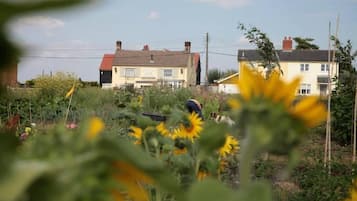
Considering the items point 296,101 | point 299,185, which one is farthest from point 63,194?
point 299,185

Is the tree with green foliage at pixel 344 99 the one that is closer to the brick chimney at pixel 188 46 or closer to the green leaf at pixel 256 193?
the green leaf at pixel 256 193

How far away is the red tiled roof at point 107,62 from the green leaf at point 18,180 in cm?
3568

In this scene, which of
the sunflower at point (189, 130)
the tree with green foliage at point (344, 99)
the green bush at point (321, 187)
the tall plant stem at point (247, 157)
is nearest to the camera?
the tall plant stem at point (247, 157)

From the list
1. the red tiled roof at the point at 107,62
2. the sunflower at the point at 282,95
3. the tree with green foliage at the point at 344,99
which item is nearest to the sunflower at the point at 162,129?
the sunflower at the point at 282,95

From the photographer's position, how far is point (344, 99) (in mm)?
9148

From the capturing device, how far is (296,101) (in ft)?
1.12

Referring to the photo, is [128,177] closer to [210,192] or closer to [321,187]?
[210,192]

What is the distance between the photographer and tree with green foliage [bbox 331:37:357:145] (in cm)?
902

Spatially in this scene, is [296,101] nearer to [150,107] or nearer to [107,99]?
[150,107]

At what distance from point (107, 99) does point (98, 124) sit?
587 inches

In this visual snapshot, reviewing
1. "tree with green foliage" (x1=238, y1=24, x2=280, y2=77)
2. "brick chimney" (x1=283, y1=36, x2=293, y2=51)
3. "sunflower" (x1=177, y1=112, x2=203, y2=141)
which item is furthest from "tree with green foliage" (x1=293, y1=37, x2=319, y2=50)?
"sunflower" (x1=177, y1=112, x2=203, y2=141)

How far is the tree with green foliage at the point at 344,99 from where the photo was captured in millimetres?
9016

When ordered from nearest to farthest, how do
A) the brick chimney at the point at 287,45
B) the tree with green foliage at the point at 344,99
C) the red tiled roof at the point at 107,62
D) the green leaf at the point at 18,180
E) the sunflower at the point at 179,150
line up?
the green leaf at the point at 18,180 → the sunflower at the point at 179,150 → the tree with green foliage at the point at 344,99 → the brick chimney at the point at 287,45 → the red tiled roof at the point at 107,62

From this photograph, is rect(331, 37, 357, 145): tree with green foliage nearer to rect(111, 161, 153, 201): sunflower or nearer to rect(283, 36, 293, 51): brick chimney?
rect(111, 161, 153, 201): sunflower
